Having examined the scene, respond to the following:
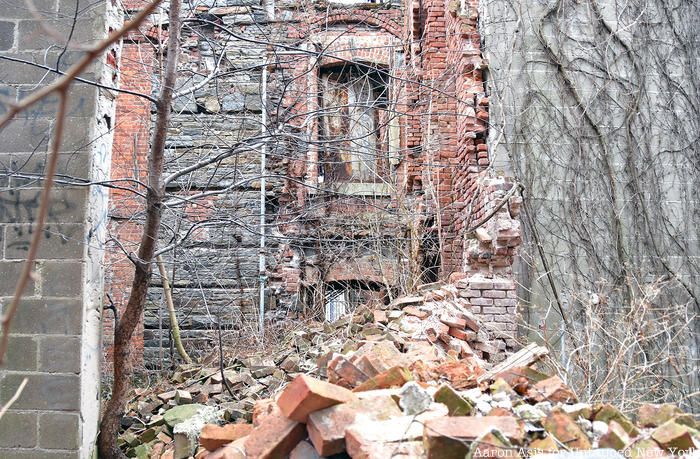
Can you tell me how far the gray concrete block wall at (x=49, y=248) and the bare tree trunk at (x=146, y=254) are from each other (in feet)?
0.75

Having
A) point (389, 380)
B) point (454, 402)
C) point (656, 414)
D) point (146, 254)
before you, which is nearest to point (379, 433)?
point (454, 402)

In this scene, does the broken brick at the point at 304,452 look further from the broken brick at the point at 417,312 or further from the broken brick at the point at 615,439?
the broken brick at the point at 417,312

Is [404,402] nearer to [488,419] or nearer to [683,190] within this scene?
[488,419]

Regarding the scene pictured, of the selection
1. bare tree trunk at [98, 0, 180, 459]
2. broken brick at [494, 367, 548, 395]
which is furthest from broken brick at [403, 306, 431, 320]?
bare tree trunk at [98, 0, 180, 459]

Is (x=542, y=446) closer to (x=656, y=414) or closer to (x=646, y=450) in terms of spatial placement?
(x=646, y=450)

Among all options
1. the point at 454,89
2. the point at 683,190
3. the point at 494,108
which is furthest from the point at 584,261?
the point at 454,89

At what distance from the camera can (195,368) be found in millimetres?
7219

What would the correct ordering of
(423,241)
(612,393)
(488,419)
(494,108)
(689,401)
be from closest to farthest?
(488,419) < (612,393) < (689,401) < (494,108) < (423,241)

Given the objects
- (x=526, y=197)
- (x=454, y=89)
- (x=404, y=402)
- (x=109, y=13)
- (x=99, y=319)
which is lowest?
(x=404, y=402)

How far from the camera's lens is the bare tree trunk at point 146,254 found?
4152 mm

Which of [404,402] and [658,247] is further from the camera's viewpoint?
[658,247]

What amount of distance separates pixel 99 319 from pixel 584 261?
526 cm

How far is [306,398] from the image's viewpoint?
9.27 feet

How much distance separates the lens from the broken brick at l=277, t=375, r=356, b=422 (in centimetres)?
283
